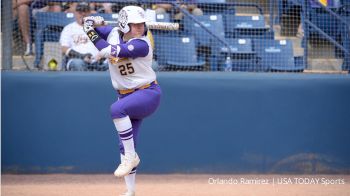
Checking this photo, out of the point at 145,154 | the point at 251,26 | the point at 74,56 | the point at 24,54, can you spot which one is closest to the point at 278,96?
the point at 251,26

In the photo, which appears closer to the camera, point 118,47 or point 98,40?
point 118,47

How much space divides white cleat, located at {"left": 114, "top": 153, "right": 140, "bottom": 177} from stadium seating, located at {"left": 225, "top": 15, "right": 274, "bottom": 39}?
340cm

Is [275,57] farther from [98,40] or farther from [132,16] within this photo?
[98,40]

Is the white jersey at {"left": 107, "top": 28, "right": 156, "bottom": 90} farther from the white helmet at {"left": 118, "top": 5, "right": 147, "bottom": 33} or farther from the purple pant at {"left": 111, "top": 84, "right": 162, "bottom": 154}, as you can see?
the white helmet at {"left": 118, "top": 5, "right": 147, "bottom": 33}

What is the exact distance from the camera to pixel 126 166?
662cm

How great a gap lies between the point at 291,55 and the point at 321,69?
46 centimetres

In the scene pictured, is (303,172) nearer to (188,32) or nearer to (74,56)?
(188,32)

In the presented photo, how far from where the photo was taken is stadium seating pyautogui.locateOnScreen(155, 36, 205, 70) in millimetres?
9227

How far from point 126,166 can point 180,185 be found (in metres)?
1.99

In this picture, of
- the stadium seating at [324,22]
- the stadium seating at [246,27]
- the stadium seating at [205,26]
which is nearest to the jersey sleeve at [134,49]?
the stadium seating at [205,26]

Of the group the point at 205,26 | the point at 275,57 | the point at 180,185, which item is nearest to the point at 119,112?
the point at 180,185

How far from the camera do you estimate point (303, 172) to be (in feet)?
31.1

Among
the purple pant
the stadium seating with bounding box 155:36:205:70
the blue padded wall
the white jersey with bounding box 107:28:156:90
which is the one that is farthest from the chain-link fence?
the purple pant

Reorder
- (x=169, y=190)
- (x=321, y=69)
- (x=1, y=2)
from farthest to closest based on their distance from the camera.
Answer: (x=321, y=69)
(x=1, y=2)
(x=169, y=190)
